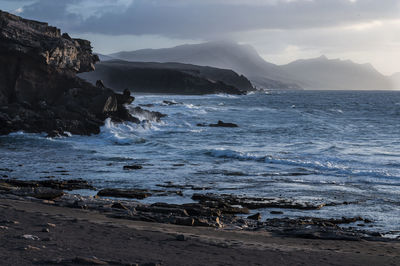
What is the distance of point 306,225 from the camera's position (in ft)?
36.3

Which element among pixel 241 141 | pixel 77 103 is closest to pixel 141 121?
pixel 77 103

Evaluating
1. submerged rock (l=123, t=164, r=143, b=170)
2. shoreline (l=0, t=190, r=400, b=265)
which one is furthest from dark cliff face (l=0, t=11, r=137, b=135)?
shoreline (l=0, t=190, r=400, b=265)

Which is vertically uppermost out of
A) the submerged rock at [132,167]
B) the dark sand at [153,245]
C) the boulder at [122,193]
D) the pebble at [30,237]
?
the pebble at [30,237]

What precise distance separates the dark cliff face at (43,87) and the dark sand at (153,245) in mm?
22232

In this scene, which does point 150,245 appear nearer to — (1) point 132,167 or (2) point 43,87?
(1) point 132,167

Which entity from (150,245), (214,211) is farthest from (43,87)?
(150,245)

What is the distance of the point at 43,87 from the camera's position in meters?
34.3

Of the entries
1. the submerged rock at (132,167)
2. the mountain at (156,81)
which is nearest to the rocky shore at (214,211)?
the submerged rock at (132,167)

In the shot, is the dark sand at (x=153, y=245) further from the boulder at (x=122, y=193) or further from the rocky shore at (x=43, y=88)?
the rocky shore at (x=43, y=88)

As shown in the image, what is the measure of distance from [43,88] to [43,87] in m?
0.08

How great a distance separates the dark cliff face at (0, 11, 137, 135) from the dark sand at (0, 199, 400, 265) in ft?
72.9

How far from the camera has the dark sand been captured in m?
7.00

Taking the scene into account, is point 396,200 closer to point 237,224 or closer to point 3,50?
point 237,224

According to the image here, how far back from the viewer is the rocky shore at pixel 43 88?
31141mm
